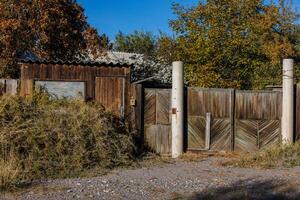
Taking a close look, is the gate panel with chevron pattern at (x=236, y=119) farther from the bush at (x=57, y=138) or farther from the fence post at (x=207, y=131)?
the bush at (x=57, y=138)

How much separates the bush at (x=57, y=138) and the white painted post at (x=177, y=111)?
1391 millimetres

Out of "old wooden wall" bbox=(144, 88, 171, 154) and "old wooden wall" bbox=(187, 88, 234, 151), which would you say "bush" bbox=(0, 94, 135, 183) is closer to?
"old wooden wall" bbox=(144, 88, 171, 154)

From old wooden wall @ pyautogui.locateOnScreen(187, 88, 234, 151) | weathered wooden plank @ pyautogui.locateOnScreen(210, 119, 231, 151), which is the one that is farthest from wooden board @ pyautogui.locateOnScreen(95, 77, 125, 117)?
weathered wooden plank @ pyautogui.locateOnScreen(210, 119, 231, 151)

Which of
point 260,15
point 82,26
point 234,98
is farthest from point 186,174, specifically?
point 260,15

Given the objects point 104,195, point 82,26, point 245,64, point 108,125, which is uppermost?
point 82,26

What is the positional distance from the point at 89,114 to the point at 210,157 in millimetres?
3569

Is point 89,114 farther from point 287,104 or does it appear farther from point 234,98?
point 287,104

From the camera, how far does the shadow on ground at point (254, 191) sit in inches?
360

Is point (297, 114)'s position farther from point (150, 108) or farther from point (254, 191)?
point (254, 191)

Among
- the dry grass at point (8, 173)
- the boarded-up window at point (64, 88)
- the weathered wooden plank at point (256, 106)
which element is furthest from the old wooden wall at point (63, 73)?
the dry grass at point (8, 173)

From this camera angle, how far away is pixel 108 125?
45.8 feet

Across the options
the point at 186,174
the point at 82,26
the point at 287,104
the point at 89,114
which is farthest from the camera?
the point at 82,26

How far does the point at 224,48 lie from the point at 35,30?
300 inches

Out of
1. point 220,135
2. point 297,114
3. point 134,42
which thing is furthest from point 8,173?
point 134,42
